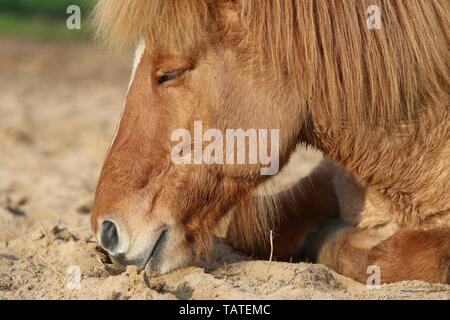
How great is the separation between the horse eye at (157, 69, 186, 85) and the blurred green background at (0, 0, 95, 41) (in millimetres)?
9112

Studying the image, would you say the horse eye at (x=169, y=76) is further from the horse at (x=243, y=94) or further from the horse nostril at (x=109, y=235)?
the horse nostril at (x=109, y=235)

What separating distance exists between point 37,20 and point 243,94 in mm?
11260

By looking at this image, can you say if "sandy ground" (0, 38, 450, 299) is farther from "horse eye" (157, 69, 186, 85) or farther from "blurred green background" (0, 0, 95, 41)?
"blurred green background" (0, 0, 95, 41)

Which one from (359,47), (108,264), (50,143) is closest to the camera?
(359,47)

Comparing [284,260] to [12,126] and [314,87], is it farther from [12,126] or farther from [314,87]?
[12,126]

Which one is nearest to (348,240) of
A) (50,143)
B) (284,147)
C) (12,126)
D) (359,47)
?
(284,147)

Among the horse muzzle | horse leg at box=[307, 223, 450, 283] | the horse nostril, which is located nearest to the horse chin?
the horse muzzle

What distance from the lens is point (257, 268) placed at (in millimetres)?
3402

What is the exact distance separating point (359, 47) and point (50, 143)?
4117mm

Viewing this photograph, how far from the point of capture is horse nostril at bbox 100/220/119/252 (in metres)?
2.98

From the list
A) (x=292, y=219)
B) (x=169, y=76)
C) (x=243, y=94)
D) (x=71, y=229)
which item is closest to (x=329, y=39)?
(x=243, y=94)

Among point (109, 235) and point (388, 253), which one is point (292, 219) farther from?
point (109, 235)

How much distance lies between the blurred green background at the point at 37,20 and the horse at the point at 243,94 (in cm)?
911

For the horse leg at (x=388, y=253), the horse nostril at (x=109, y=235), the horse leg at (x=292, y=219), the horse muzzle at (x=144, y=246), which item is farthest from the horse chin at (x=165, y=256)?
the horse leg at (x=388, y=253)
